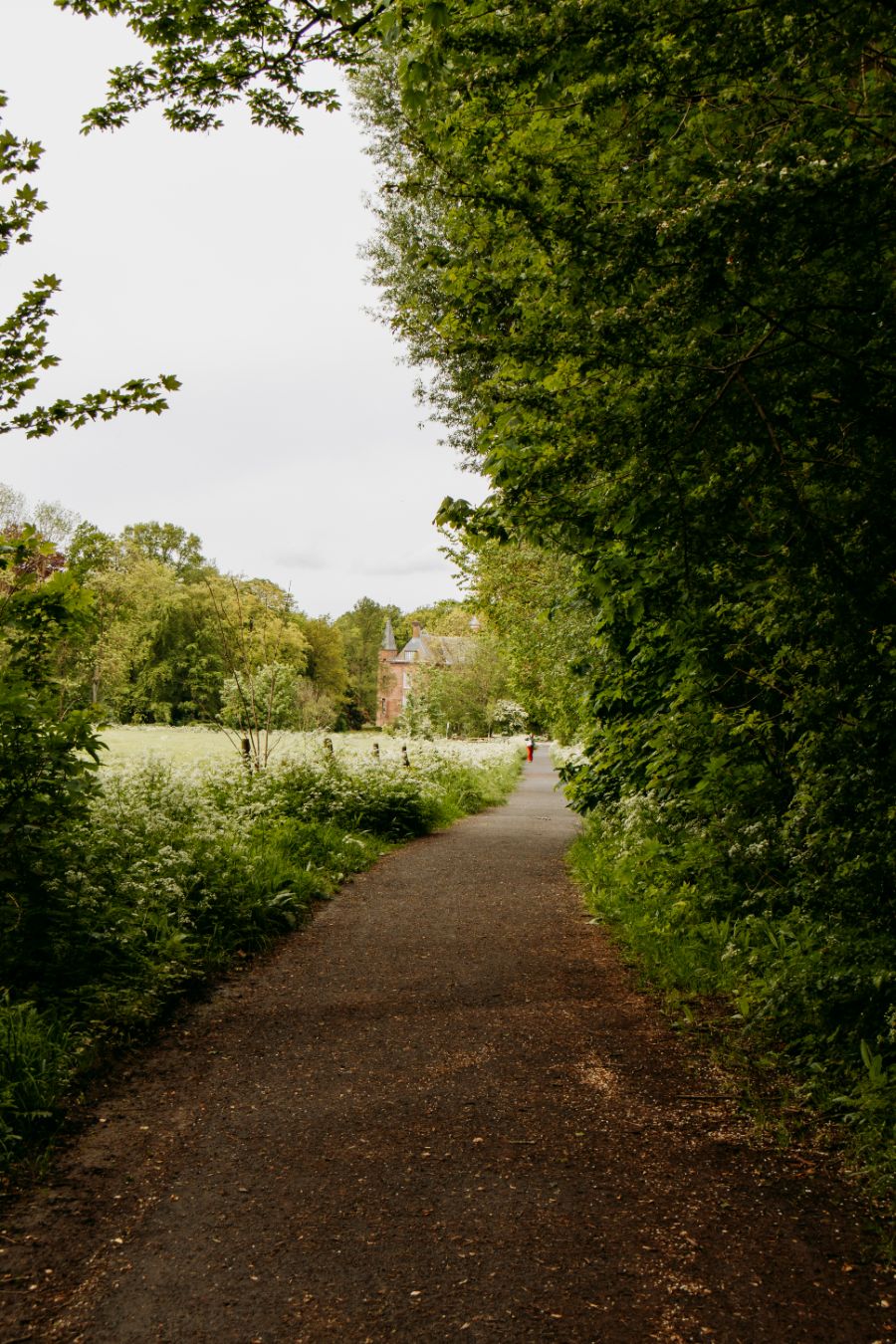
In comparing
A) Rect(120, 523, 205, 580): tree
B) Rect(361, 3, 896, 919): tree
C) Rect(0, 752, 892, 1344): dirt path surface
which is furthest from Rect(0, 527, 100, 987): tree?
Rect(120, 523, 205, 580): tree

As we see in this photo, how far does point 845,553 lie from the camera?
10.8 feet

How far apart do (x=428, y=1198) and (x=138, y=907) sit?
3.16 m

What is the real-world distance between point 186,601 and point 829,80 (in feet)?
172

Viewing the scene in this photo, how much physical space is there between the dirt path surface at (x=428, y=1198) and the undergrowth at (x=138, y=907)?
1.06 ft

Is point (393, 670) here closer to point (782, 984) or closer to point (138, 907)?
point (138, 907)

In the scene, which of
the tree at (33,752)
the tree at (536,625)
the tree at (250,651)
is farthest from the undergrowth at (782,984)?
the tree at (250,651)

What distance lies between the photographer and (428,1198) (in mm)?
3289

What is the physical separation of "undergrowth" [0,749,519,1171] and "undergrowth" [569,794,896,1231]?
10.6 feet

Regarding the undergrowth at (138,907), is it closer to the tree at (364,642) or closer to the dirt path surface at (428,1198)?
the dirt path surface at (428,1198)

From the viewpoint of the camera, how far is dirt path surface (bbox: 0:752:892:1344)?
8.66ft

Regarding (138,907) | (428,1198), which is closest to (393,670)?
(138,907)

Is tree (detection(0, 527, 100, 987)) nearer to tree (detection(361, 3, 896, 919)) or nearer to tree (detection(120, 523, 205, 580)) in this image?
tree (detection(361, 3, 896, 919))

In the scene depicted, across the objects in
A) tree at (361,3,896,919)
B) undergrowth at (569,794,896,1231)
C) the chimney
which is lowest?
undergrowth at (569,794,896,1231)

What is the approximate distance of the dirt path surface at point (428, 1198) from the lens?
8.66 feet
